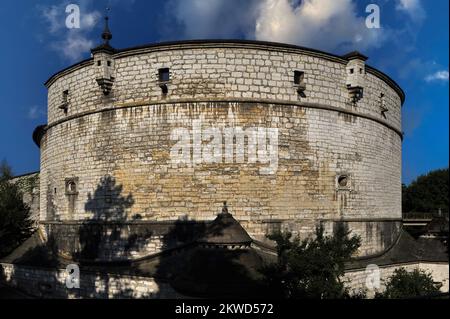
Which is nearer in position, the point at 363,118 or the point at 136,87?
the point at 136,87

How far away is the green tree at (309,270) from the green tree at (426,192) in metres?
25.4

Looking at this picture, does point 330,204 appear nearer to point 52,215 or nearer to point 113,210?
point 113,210

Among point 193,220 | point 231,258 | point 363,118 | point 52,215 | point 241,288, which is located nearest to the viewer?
point 241,288

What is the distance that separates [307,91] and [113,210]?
7562 millimetres

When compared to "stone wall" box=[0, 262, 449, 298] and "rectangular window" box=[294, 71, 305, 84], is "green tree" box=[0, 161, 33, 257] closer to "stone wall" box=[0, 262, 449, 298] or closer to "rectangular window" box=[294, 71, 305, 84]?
"stone wall" box=[0, 262, 449, 298]

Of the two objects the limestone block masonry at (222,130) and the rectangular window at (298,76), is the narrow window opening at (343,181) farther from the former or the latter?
the rectangular window at (298,76)

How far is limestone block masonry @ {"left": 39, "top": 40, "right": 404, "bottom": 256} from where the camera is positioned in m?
13.0

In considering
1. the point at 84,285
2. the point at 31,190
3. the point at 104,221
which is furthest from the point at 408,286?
the point at 31,190

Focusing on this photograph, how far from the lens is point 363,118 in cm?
1512

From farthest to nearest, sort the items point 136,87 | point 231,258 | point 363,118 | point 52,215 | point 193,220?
1. point 52,215
2. point 363,118
3. point 136,87
4. point 193,220
5. point 231,258

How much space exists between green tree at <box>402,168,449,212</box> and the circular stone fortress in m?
22.2

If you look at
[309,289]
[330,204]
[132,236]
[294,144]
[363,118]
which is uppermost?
[363,118]

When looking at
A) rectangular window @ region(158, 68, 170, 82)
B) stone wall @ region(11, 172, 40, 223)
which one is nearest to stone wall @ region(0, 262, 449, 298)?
rectangular window @ region(158, 68, 170, 82)
